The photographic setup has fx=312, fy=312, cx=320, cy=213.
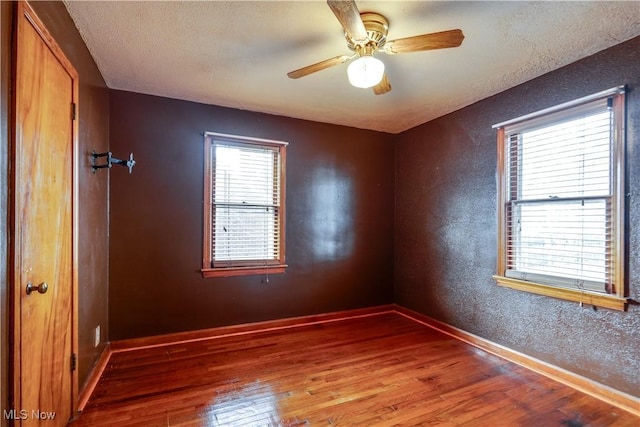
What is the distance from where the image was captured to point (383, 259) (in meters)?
4.27

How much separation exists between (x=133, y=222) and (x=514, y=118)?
369 centimetres

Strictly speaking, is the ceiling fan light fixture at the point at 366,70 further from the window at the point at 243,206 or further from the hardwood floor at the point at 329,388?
the hardwood floor at the point at 329,388

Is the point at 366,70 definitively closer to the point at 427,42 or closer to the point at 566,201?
Answer: the point at 427,42

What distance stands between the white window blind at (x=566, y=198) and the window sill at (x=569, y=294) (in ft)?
0.15

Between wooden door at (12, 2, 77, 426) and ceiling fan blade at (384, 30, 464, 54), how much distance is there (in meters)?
1.82

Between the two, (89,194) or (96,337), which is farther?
(96,337)

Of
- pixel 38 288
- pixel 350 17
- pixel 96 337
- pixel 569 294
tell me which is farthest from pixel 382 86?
pixel 96 337

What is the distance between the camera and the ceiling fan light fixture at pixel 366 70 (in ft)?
6.20

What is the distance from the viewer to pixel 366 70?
191 cm

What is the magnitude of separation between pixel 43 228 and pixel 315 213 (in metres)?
2.67

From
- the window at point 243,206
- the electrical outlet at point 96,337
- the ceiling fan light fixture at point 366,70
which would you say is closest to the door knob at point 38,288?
the electrical outlet at point 96,337

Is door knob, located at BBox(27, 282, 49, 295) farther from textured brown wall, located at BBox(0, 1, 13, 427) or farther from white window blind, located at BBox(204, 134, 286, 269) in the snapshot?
white window blind, located at BBox(204, 134, 286, 269)

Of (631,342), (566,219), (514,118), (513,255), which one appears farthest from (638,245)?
(514,118)

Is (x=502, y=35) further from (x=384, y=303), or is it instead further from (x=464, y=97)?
(x=384, y=303)
